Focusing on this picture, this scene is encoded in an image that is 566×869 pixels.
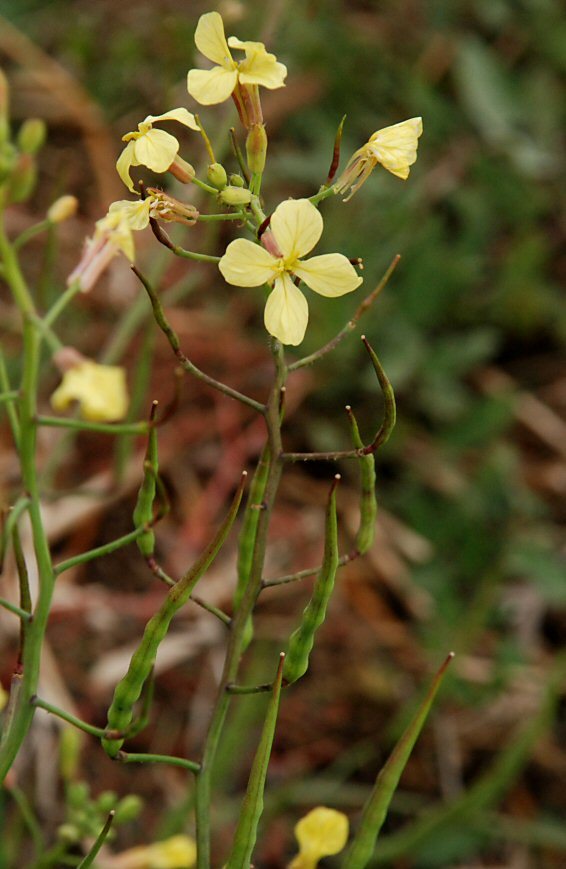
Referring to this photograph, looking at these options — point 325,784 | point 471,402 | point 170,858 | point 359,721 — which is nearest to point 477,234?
point 471,402

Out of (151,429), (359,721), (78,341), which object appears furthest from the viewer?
(78,341)

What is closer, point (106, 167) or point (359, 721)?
point (359, 721)

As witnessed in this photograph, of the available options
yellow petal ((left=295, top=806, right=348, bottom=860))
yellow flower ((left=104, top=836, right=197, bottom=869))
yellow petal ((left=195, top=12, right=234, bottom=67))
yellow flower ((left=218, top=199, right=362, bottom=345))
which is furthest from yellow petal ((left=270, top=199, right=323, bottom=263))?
yellow flower ((left=104, top=836, right=197, bottom=869))

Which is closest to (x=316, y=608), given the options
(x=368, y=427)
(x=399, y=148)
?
(x=399, y=148)

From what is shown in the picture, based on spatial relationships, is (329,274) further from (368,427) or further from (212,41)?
(368,427)

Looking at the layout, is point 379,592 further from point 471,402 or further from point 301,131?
point 301,131

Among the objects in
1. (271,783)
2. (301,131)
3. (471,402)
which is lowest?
(271,783)

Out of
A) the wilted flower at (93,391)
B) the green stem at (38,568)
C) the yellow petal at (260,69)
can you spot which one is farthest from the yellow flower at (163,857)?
the yellow petal at (260,69)
